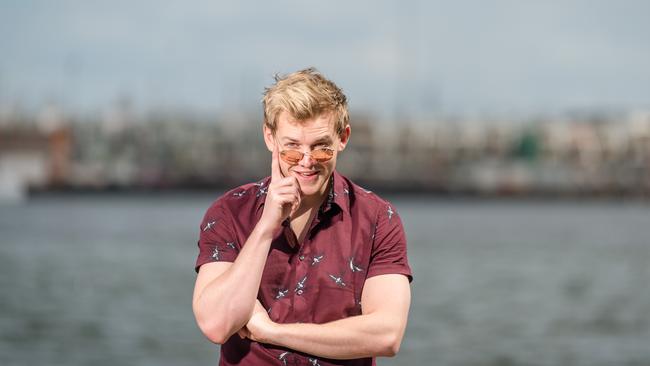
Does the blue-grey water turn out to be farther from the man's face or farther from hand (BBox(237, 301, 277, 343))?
the man's face

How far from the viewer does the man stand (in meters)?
3.05

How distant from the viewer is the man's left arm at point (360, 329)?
3156 mm

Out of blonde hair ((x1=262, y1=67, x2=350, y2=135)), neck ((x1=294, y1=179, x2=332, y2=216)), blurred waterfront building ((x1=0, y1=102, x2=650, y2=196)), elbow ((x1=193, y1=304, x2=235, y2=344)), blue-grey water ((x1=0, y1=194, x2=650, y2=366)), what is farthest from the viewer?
blurred waterfront building ((x1=0, y1=102, x2=650, y2=196))

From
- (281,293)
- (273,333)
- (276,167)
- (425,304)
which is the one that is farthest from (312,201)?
(425,304)

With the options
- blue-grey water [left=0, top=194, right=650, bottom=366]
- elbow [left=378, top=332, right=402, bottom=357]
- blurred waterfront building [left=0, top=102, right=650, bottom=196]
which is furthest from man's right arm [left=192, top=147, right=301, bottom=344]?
blurred waterfront building [left=0, top=102, right=650, bottom=196]

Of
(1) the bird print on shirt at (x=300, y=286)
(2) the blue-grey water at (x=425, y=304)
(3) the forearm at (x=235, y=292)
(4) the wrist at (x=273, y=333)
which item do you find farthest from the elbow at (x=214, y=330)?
(2) the blue-grey water at (x=425, y=304)

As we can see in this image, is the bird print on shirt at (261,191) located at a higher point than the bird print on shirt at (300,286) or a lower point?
higher

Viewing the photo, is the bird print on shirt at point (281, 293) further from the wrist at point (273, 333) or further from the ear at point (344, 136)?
the ear at point (344, 136)

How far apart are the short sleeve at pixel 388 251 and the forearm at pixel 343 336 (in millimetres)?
126

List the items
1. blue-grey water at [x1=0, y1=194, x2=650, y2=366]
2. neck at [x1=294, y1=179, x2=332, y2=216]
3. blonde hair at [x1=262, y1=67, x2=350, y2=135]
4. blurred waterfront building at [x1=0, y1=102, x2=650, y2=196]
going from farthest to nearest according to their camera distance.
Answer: blurred waterfront building at [x1=0, y1=102, x2=650, y2=196] < blue-grey water at [x1=0, y1=194, x2=650, y2=366] < neck at [x1=294, y1=179, x2=332, y2=216] < blonde hair at [x1=262, y1=67, x2=350, y2=135]

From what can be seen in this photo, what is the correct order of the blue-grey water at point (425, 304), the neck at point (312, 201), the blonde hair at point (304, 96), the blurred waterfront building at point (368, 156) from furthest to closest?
1. the blurred waterfront building at point (368, 156)
2. the blue-grey water at point (425, 304)
3. the neck at point (312, 201)
4. the blonde hair at point (304, 96)

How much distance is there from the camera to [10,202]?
161 meters

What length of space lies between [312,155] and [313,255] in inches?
11.2

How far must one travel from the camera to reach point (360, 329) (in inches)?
127
